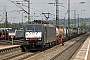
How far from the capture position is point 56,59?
72.7ft

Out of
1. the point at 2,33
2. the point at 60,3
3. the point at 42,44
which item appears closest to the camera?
the point at 42,44

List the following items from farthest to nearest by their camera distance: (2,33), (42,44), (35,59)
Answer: (2,33), (42,44), (35,59)

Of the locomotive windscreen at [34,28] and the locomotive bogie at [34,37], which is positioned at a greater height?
the locomotive windscreen at [34,28]

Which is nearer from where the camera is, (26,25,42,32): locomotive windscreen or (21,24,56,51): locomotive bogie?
(21,24,56,51): locomotive bogie

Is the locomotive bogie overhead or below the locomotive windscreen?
below

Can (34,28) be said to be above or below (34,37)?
above

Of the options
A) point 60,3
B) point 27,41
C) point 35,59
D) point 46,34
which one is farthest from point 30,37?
point 60,3

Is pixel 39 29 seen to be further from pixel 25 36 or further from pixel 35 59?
pixel 35 59

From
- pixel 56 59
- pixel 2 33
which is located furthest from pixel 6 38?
pixel 56 59

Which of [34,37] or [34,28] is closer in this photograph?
[34,37]

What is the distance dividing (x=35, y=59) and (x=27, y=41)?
21.3 feet

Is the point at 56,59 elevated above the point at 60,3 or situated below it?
below

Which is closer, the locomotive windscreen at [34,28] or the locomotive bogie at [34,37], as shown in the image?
the locomotive bogie at [34,37]

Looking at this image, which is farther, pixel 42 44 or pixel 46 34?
pixel 46 34
